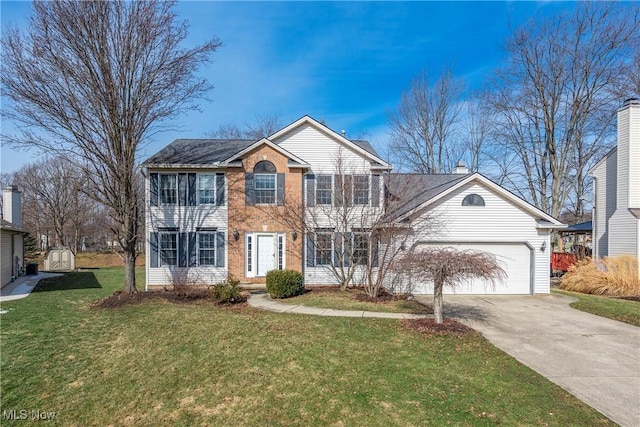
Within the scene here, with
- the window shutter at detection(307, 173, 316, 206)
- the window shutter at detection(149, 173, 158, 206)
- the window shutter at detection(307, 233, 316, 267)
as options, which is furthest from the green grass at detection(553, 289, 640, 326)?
the window shutter at detection(149, 173, 158, 206)

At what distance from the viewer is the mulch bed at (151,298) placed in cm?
1127

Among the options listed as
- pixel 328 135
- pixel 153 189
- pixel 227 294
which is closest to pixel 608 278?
pixel 328 135

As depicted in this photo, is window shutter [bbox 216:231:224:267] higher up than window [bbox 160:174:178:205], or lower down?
lower down

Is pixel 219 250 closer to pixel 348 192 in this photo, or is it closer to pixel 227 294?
pixel 227 294

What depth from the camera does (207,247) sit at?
15.0 metres

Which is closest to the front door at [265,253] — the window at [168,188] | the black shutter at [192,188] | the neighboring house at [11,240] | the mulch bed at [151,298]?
the mulch bed at [151,298]

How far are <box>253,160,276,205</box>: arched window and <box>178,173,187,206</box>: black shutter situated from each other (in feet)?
9.91

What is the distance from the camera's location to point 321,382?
584 centimetres

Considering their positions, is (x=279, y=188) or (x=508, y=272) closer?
(x=508, y=272)

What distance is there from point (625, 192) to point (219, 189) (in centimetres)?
1850

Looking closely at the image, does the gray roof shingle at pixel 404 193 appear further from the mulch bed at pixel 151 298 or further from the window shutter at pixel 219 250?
the window shutter at pixel 219 250

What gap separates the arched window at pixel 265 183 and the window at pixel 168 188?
3.44 metres

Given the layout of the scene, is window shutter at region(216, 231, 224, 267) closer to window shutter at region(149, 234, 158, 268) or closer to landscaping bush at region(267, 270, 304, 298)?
window shutter at region(149, 234, 158, 268)

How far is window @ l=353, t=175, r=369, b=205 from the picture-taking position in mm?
13797
